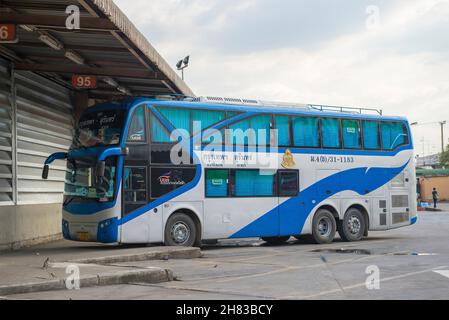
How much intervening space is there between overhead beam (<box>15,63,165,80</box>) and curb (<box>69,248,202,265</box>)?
217 inches

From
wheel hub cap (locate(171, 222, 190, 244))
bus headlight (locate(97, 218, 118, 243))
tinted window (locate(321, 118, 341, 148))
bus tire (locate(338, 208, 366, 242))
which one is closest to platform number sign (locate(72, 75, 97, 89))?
bus headlight (locate(97, 218, 118, 243))

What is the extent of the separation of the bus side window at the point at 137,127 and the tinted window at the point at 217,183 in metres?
2.11

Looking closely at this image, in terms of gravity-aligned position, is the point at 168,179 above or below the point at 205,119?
below

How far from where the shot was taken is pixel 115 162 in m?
16.2

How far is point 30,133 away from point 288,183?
7.40 m

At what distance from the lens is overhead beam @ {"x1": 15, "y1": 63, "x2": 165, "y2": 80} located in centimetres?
1819

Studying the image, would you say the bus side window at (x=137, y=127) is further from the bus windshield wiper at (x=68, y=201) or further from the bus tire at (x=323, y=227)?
the bus tire at (x=323, y=227)

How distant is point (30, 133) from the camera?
19.8 meters

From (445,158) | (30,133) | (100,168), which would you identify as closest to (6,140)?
(30,133)

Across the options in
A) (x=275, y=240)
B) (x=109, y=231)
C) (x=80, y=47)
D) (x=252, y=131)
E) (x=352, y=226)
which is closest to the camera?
(x=109, y=231)

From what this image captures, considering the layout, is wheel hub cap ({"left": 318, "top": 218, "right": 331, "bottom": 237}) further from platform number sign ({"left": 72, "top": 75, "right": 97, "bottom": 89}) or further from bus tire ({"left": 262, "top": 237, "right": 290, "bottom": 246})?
platform number sign ({"left": 72, "top": 75, "right": 97, "bottom": 89})

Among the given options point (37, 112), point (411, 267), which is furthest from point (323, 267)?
point (37, 112)

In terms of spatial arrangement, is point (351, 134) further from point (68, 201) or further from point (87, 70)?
point (68, 201)
